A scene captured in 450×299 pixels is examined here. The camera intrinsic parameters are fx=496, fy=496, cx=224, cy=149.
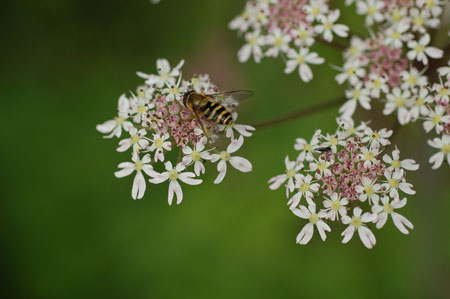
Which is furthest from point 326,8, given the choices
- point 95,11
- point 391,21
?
point 95,11

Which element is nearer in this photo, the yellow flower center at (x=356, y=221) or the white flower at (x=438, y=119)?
the yellow flower center at (x=356, y=221)

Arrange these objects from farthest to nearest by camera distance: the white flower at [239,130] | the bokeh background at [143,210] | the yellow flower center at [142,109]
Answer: the bokeh background at [143,210]
the yellow flower center at [142,109]
the white flower at [239,130]

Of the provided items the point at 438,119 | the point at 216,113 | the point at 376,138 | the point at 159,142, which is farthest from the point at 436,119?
the point at 159,142

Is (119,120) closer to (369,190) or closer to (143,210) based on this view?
(369,190)

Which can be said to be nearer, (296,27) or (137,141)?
(137,141)

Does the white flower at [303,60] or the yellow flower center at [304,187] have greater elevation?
the white flower at [303,60]

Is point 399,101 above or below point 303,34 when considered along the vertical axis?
below

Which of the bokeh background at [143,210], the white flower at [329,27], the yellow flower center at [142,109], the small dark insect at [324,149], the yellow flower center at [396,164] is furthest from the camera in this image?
the bokeh background at [143,210]

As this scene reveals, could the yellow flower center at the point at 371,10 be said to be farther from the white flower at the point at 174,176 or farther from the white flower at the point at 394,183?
the white flower at the point at 174,176

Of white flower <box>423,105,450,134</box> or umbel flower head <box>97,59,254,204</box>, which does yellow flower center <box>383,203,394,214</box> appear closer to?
white flower <box>423,105,450,134</box>

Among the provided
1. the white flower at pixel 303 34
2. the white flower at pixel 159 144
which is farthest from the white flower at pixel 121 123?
the white flower at pixel 303 34
